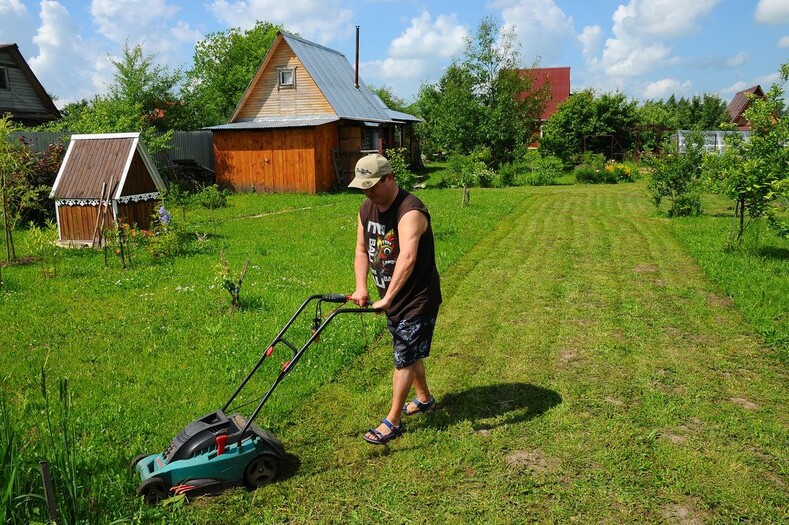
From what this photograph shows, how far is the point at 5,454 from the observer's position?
2912mm

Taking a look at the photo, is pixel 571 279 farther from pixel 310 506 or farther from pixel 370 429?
pixel 310 506

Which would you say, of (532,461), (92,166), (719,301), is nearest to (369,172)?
(532,461)

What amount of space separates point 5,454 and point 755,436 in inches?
187

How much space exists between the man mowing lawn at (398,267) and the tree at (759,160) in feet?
25.7

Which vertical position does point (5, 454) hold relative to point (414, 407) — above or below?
above

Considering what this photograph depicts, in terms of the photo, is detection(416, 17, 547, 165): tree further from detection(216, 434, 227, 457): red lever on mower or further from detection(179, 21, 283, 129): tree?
detection(216, 434, 227, 457): red lever on mower

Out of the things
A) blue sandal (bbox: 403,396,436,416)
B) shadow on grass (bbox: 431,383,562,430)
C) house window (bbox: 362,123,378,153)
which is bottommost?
shadow on grass (bbox: 431,383,562,430)

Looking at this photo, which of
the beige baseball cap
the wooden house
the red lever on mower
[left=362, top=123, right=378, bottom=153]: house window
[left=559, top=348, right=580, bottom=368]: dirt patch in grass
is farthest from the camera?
[left=362, top=123, right=378, bottom=153]: house window

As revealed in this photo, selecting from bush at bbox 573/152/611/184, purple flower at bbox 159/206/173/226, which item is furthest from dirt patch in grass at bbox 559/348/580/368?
bush at bbox 573/152/611/184

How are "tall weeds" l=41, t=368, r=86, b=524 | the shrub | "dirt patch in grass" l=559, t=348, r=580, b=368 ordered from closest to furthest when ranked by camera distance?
"tall weeds" l=41, t=368, r=86, b=524
"dirt patch in grass" l=559, t=348, r=580, b=368
the shrub

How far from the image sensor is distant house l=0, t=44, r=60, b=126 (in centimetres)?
2553

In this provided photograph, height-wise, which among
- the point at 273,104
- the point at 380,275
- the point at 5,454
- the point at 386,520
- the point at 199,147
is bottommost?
the point at 386,520

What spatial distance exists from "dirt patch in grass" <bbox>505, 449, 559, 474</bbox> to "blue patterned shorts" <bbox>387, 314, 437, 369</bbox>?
3.11 ft

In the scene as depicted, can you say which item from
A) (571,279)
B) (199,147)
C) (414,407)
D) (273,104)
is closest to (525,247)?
(571,279)
